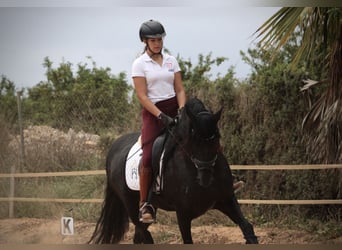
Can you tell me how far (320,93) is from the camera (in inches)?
221

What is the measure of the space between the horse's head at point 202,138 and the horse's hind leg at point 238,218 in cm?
23

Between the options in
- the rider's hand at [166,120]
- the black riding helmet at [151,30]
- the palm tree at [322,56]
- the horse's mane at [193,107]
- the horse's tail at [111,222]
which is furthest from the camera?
the palm tree at [322,56]

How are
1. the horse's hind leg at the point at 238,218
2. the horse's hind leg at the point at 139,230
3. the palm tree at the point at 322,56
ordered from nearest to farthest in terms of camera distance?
the horse's hind leg at the point at 238,218
the horse's hind leg at the point at 139,230
the palm tree at the point at 322,56

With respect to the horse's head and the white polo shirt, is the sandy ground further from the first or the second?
the white polo shirt

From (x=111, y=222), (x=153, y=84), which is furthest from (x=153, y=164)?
(x=111, y=222)

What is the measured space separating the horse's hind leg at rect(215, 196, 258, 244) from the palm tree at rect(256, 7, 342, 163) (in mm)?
1377

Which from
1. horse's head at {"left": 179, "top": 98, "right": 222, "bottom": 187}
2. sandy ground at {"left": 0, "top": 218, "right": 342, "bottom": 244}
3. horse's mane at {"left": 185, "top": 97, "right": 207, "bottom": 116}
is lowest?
sandy ground at {"left": 0, "top": 218, "right": 342, "bottom": 244}

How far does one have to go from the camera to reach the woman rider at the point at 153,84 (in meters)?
4.70

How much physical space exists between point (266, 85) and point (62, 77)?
5.56 ft

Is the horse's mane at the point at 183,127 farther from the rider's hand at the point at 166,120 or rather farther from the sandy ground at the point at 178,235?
the sandy ground at the point at 178,235

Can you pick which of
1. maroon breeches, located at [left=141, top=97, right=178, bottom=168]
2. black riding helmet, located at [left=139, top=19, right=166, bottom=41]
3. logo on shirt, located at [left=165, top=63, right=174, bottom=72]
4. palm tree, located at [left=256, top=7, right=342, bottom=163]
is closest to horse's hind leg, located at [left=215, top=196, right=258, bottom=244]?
maroon breeches, located at [left=141, top=97, right=178, bottom=168]

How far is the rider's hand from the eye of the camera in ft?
14.8

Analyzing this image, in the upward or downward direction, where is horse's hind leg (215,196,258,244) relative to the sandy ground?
upward

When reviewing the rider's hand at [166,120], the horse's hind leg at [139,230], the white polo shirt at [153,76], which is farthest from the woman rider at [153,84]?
the horse's hind leg at [139,230]
